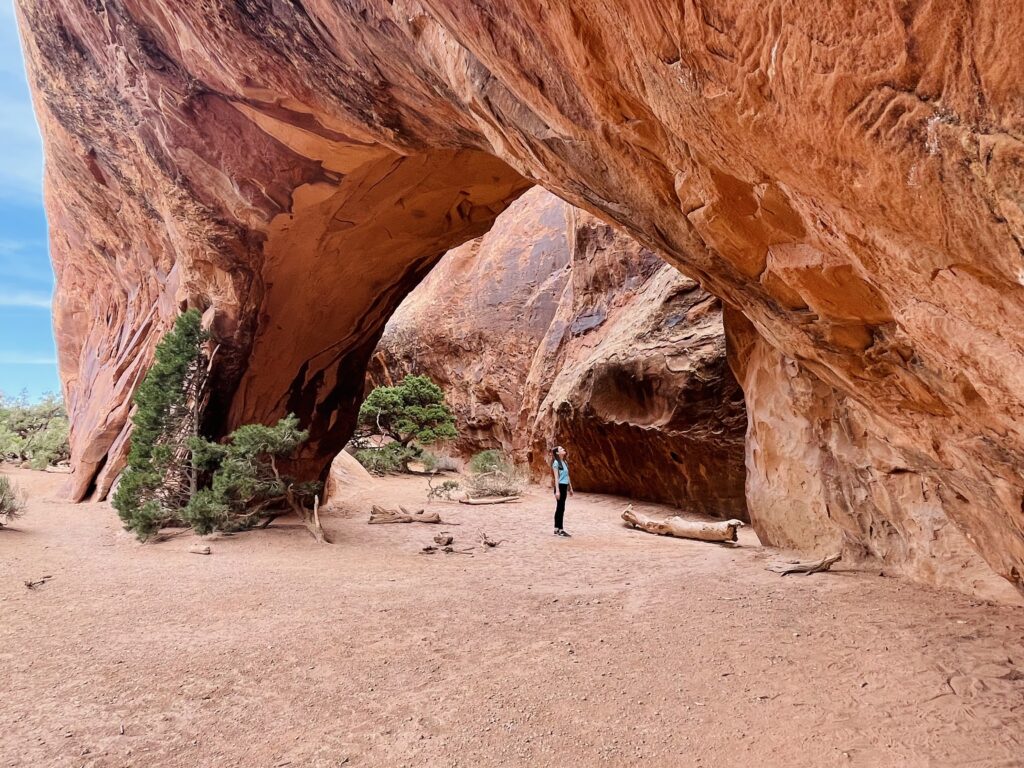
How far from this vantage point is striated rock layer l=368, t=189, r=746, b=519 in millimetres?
11094

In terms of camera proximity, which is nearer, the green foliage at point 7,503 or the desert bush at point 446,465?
the green foliage at point 7,503

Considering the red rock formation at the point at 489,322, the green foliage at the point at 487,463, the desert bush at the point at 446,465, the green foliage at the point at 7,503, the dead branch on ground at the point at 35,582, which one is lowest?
the dead branch on ground at the point at 35,582

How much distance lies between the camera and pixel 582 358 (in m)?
15.2

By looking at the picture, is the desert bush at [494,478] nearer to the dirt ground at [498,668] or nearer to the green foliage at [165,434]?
the green foliage at [165,434]

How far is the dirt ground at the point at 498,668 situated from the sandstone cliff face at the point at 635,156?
4.15 feet

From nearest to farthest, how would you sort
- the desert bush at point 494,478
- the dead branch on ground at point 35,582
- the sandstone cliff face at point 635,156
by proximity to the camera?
1. the sandstone cliff face at point 635,156
2. the dead branch on ground at point 35,582
3. the desert bush at point 494,478

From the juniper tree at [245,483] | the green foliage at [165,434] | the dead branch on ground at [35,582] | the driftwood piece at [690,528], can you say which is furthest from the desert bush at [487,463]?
the dead branch on ground at [35,582]

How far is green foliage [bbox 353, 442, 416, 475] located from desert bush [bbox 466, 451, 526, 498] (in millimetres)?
4092

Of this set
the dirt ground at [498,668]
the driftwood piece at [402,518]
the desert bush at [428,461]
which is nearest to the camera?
the dirt ground at [498,668]

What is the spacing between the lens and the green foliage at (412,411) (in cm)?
2059

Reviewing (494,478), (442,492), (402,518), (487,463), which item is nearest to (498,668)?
(402,518)

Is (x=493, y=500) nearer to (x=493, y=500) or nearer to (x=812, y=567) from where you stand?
(x=493, y=500)

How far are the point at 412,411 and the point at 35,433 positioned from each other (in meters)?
14.2

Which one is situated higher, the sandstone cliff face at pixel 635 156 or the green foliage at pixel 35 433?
the sandstone cliff face at pixel 635 156
